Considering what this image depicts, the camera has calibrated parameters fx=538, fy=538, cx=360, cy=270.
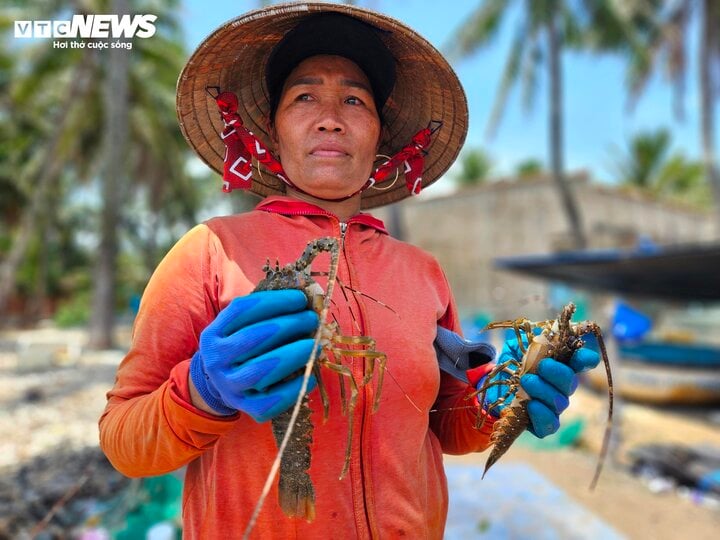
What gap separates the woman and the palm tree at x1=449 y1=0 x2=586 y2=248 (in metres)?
14.7

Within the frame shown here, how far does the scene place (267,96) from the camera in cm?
191

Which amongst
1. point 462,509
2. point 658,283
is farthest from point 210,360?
point 658,283

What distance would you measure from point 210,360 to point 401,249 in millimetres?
778

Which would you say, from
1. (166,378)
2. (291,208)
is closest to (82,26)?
(291,208)

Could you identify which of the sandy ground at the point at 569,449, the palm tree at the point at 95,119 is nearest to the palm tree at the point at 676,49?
the sandy ground at the point at 569,449

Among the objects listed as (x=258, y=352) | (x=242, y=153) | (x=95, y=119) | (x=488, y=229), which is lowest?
(x=258, y=352)

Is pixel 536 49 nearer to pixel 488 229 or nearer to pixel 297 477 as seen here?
pixel 488 229

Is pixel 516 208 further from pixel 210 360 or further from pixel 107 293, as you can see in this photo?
pixel 210 360

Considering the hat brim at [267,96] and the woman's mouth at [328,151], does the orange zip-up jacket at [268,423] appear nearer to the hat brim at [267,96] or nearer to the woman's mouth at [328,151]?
the woman's mouth at [328,151]

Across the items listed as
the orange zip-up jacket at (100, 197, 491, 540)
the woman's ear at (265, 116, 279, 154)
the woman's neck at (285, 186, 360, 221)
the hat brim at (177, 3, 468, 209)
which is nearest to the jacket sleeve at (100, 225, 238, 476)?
the orange zip-up jacket at (100, 197, 491, 540)

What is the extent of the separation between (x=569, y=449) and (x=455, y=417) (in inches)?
261

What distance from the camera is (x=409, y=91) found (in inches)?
77.3

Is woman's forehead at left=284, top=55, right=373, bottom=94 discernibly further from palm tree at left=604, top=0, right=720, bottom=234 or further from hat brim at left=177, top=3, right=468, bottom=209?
palm tree at left=604, top=0, right=720, bottom=234

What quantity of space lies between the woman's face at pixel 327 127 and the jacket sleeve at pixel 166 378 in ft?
1.18
